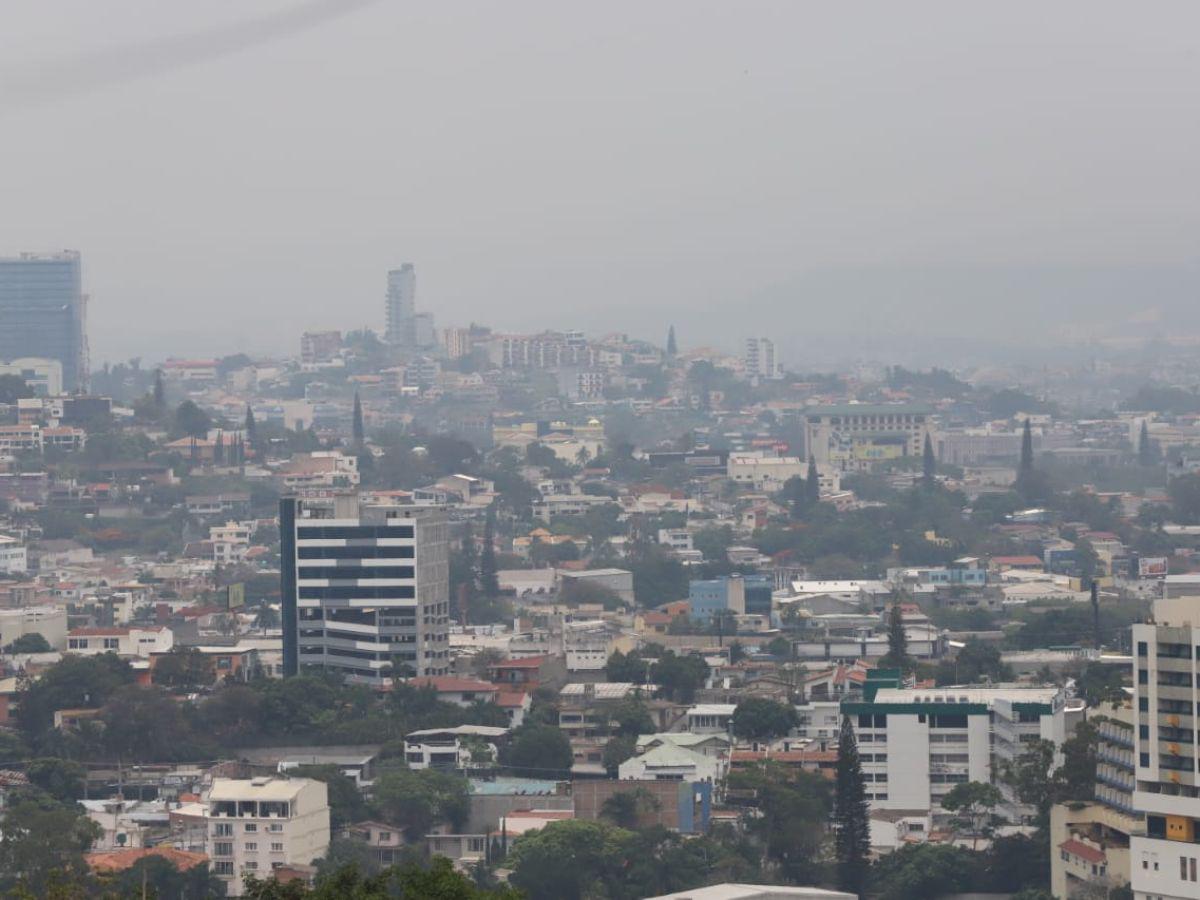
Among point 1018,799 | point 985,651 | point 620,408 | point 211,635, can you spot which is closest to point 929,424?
point 620,408

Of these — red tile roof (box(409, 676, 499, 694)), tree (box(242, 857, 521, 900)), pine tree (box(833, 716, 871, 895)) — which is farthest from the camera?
red tile roof (box(409, 676, 499, 694))

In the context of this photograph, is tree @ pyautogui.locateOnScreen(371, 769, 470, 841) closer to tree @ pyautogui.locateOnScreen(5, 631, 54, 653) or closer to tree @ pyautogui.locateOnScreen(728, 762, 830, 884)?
tree @ pyautogui.locateOnScreen(728, 762, 830, 884)

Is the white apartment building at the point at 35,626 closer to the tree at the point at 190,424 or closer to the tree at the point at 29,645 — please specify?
the tree at the point at 29,645

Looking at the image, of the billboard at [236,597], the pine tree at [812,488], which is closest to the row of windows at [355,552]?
the billboard at [236,597]

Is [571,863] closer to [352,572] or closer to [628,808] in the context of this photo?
[628,808]

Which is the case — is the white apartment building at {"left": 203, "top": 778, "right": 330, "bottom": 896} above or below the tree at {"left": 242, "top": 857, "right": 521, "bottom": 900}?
below

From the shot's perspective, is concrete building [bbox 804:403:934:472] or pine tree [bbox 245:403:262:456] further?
concrete building [bbox 804:403:934:472]

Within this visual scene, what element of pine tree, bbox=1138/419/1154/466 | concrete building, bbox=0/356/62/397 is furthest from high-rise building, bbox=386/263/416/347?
pine tree, bbox=1138/419/1154/466
